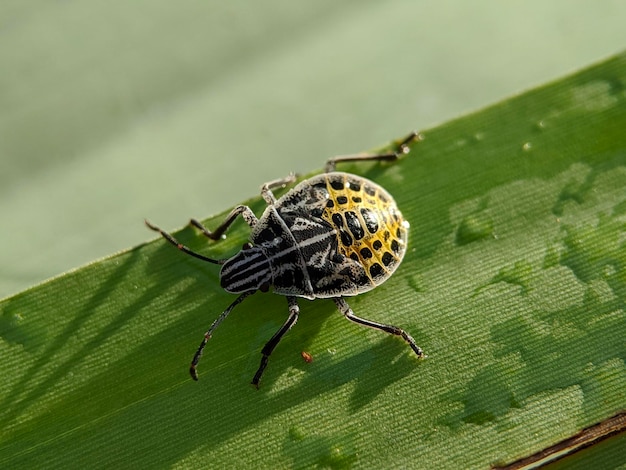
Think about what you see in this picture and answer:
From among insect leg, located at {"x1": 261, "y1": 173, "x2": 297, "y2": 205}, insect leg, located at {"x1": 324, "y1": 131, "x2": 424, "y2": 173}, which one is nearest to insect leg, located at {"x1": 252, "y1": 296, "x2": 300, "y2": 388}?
insect leg, located at {"x1": 261, "y1": 173, "x2": 297, "y2": 205}

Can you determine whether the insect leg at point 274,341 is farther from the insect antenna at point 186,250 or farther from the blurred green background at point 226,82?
the blurred green background at point 226,82

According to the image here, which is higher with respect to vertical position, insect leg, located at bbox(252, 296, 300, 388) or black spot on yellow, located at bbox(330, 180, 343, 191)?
→ black spot on yellow, located at bbox(330, 180, 343, 191)

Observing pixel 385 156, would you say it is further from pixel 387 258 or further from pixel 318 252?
pixel 318 252

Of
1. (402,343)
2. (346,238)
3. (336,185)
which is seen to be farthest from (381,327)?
(336,185)

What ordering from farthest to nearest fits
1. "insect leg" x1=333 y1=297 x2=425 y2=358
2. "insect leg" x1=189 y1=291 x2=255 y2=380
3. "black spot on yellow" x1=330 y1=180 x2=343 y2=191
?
"black spot on yellow" x1=330 y1=180 x2=343 y2=191, "insect leg" x1=333 y1=297 x2=425 y2=358, "insect leg" x1=189 y1=291 x2=255 y2=380

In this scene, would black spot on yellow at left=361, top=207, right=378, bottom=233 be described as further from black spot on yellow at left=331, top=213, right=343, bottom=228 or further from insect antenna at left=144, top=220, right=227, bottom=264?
insect antenna at left=144, top=220, right=227, bottom=264

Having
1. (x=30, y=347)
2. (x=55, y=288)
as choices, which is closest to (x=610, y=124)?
(x=55, y=288)

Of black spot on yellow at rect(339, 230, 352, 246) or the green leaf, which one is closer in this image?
the green leaf
